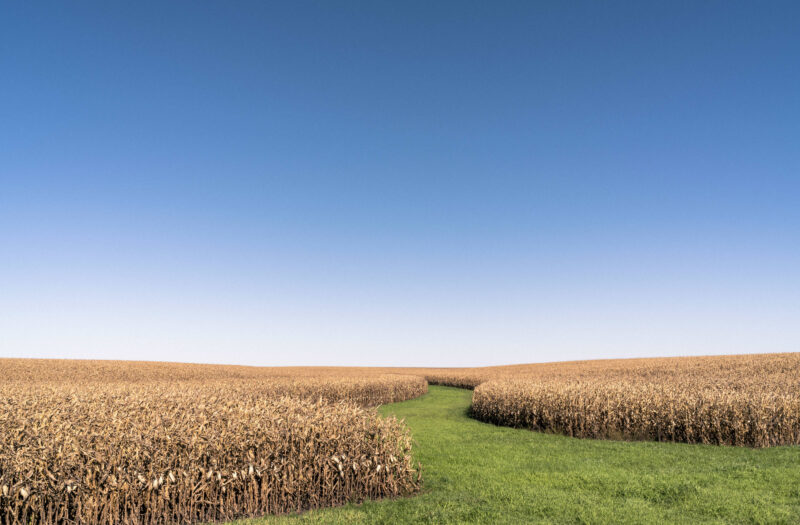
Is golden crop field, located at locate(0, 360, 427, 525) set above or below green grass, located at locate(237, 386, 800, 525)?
above

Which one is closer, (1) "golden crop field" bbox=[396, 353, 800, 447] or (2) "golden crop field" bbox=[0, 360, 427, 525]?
(2) "golden crop field" bbox=[0, 360, 427, 525]

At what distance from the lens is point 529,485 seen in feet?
33.8

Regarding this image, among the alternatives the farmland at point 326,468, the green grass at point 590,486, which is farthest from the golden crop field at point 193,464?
the green grass at point 590,486

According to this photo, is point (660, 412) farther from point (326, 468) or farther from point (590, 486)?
point (326, 468)

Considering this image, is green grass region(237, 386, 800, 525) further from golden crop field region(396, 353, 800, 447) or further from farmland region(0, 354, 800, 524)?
golden crop field region(396, 353, 800, 447)

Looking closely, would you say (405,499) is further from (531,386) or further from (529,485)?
(531,386)

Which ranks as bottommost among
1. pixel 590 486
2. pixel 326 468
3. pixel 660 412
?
pixel 590 486

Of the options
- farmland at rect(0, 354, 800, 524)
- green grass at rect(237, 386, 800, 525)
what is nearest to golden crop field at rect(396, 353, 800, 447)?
farmland at rect(0, 354, 800, 524)

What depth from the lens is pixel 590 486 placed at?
1012 cm

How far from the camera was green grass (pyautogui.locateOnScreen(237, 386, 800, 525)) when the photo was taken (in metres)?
8.23

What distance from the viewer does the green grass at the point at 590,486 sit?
8227 mm

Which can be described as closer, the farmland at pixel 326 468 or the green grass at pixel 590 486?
the farmland at pixel 326 468

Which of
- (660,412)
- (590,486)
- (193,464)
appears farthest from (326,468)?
(660,412)

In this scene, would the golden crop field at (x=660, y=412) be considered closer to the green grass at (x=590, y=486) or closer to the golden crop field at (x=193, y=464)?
the green grass at (x=590, y=486)
